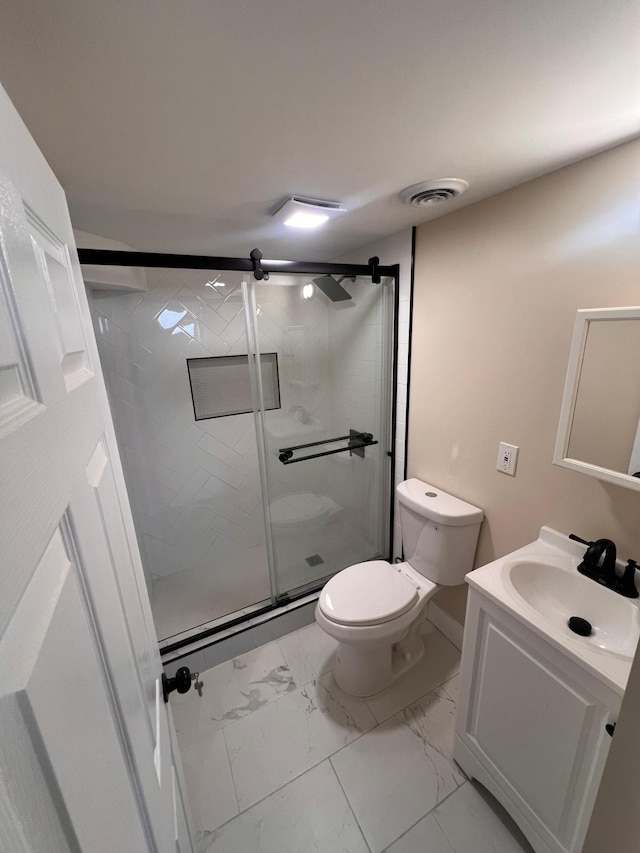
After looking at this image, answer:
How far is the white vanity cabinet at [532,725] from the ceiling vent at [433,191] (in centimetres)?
137

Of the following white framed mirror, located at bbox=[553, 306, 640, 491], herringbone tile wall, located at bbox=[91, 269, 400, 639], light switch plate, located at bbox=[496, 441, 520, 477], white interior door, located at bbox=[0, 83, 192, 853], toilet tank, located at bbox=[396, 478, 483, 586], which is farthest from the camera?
herringbone tile wall, located at bbox=[91, 269, 400, 639]

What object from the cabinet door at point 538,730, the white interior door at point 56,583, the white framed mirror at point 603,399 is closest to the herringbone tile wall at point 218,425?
the white framed mirror at point 603,399

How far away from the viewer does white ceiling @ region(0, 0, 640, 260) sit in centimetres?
53

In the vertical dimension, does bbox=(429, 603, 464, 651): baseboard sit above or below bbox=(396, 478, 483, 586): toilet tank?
below

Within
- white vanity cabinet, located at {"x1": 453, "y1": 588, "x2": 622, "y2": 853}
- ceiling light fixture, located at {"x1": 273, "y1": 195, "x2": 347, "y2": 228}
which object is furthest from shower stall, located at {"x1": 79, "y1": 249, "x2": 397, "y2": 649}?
white vanity cabinet, located at {"x1": 453, "y1": 588, "x2": 622, "y2": 853}

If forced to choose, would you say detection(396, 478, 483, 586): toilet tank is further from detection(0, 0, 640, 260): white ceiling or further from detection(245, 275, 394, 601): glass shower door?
detection(0, 0, 640, 260): white ceiling

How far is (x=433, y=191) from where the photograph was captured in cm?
118

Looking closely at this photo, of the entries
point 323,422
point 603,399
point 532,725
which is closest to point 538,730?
point 532,725

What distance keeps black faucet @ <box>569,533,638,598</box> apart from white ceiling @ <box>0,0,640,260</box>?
3.79ft

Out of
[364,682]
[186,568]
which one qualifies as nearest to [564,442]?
[364,682]

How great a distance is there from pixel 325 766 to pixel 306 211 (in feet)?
7.03

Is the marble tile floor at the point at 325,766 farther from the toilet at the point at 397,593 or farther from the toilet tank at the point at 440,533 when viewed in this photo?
the toilet tank at the point at 440,533

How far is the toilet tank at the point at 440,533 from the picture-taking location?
4.98ft

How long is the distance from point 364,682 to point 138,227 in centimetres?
228
